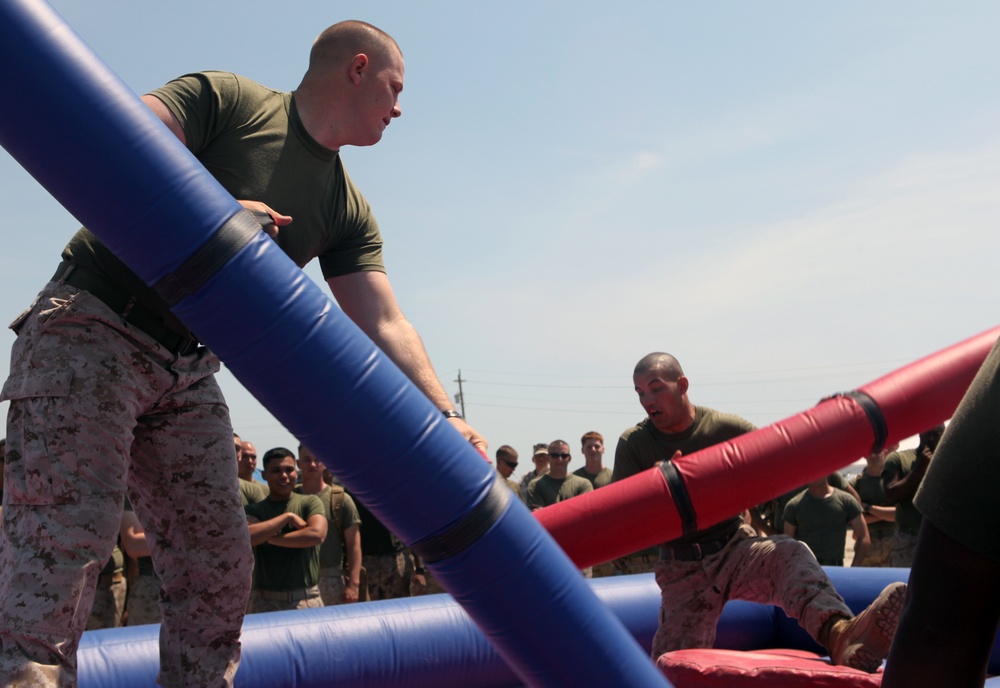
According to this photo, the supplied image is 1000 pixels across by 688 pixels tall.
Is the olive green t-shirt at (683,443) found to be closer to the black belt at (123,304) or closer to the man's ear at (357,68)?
the man's ear at (357,68)

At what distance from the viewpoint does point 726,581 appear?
183 inches

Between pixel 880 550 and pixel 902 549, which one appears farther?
pixel 880 550

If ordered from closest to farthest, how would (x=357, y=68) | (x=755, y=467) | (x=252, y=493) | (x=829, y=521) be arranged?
(x=357, y=68)
(x=755, y=467)
(x=252, y=493)
(x=829, y=521)

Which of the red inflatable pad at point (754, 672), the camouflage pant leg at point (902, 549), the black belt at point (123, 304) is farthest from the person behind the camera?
the camouflage pant leg at point (902, 549)

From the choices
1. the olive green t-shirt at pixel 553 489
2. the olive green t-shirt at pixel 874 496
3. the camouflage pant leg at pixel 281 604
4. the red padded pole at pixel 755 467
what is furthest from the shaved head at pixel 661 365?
the olive green t-shirt at pixel 874 496

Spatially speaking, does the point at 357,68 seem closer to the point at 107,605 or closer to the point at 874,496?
the point at 107,605

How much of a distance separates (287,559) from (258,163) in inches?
167

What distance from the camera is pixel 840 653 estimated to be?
3.85 metres

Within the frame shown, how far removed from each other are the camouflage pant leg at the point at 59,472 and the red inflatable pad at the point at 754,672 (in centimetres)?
265

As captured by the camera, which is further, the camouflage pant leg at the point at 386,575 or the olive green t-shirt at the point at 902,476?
the camouflage pant leg at the point at 386,575

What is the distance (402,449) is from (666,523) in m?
2.04

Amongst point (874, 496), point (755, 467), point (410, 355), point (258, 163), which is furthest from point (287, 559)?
point (874, 496)

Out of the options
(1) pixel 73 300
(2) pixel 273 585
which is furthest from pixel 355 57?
(2) pixel 273 585

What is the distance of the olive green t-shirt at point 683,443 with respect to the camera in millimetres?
4793
